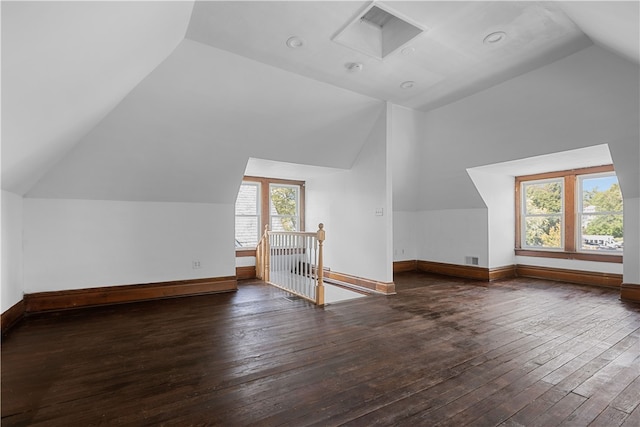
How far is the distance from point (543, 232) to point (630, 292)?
2041mm

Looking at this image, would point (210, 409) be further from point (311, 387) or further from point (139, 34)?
point (139, 34)

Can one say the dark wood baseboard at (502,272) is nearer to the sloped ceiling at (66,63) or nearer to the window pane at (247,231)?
the window pane at (247,231)

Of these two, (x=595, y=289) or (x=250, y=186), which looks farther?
(x=250, y=186)

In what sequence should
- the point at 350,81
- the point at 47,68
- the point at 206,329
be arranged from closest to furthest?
1. the point at 47,68
2. the point at 206,329
3. the point at 350,81

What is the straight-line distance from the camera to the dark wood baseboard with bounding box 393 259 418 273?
7.13 m

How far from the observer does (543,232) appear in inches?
250

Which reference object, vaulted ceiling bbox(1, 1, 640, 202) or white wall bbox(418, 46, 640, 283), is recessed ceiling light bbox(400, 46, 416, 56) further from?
white wall bbox(418, 46, 640, 283)

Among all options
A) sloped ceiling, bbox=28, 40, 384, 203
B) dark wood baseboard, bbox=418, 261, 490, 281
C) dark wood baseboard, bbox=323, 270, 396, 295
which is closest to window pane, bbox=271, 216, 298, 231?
dark wood baseboard, bbox=323, 270, 396, 295

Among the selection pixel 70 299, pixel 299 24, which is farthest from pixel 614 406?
pixel 70 299

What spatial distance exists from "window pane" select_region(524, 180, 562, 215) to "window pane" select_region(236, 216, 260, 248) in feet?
19.2

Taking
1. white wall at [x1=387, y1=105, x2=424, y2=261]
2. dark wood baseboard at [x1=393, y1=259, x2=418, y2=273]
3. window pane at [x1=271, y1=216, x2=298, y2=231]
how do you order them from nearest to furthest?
1. white wall at [x1=387, y1=105, x2=424, y2=261]
2. window pane at [x1=271, y1=216, x2=298, y2=231]
3. dark wood baseboard at [x1=393, y1=259, x2=418, y2=273]

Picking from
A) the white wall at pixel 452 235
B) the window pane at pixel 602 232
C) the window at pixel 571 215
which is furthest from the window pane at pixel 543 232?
the white wall at pixel 452 235

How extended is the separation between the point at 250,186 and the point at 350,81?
3426 mm

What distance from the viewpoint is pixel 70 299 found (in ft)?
13.5
